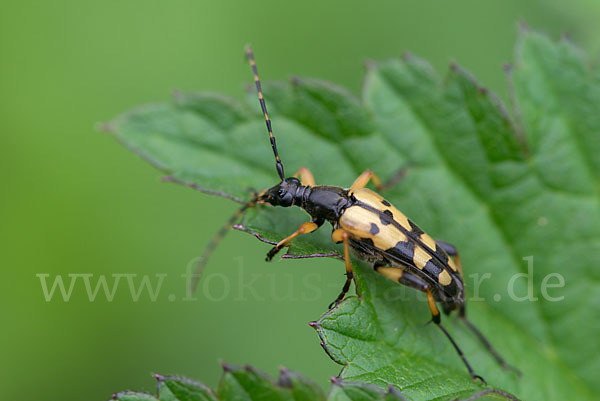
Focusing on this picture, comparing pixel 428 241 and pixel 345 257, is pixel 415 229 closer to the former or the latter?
pixel 428 241

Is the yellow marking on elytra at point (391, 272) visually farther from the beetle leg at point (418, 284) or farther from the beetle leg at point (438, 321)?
the beetle leg at point (438, 321)

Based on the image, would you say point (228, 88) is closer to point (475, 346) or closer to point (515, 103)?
point (515, 103)

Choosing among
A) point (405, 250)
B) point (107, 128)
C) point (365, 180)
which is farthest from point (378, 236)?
point (107, 128)

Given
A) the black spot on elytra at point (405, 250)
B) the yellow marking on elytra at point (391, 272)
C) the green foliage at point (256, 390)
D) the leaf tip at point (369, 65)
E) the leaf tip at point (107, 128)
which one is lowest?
the green foliage at point (256, 390)

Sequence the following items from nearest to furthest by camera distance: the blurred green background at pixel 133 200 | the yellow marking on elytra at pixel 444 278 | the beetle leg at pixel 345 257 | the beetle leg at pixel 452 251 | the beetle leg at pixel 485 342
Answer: the beetle leg at pixel 345 257, the beetle leg at pixel 485 342, the yellow marking on elytra at pixel 444 278, the beetle leg at pixel 452 251, the blurred green background at pixel 133 200

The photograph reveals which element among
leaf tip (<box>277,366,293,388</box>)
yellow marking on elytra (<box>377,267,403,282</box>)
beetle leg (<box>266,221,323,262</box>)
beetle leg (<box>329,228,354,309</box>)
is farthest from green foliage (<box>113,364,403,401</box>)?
yellow marking on elytra (<box>377,267,403,282</box>)

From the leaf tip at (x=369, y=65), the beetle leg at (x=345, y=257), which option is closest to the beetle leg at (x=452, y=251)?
the beetle leg at (x=345, y=257)

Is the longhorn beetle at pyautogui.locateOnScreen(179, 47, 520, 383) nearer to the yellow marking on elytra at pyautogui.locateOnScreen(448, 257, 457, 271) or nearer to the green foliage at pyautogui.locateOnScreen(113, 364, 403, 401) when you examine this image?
the yellow marking on elytra at pyautogui.locateOnScreen(448, 257, 457, 271)
